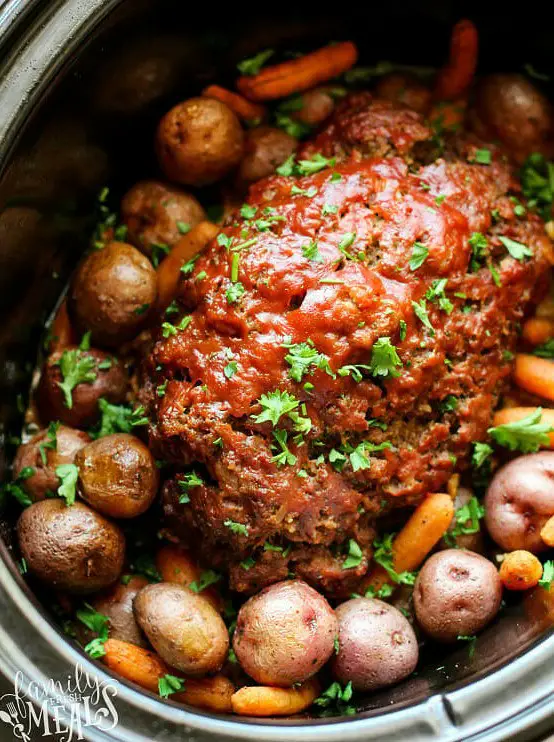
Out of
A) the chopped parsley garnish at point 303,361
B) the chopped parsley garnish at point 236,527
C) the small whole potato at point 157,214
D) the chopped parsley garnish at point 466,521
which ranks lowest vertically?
the chopped parsley garnish at point 466,521

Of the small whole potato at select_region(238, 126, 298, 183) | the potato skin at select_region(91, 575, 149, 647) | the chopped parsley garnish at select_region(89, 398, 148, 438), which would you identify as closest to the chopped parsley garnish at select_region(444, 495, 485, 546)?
the potato skin at select_region(91, 575, 149, 647)

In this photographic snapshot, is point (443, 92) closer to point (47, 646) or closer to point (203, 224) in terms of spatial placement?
point (203, 224)

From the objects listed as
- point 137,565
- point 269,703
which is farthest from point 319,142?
point 269,703

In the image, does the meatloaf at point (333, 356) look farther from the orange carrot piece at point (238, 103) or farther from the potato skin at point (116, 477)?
the orange carrot piece at point (238, 103)

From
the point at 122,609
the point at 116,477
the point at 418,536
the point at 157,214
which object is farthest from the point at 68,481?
the point at 418,536

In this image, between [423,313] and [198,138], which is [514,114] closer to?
[423,313]

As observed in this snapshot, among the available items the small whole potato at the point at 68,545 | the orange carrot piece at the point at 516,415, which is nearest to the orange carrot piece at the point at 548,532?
the orange carrot piece at the point at 516,415
